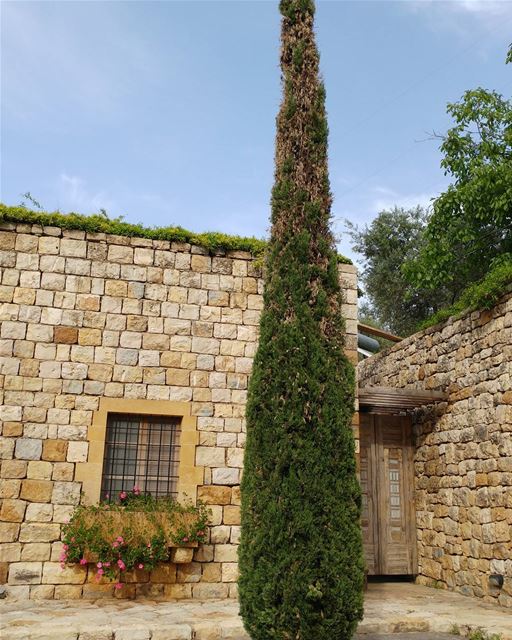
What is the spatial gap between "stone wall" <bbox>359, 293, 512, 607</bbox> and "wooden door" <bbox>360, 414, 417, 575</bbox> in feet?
0.57

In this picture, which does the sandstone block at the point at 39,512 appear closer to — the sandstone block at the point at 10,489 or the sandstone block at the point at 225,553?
the sandstone block at the point at 10,489

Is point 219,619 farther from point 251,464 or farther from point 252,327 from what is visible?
point 252,327

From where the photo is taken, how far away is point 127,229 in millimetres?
7422

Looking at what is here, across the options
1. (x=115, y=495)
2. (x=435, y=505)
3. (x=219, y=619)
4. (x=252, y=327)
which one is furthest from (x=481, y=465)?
(x=115, y=495)

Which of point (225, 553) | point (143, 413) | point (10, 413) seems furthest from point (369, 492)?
point (10, 413)

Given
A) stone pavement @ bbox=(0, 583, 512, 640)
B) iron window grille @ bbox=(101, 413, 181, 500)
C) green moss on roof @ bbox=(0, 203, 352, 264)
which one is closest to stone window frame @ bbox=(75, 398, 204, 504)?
iron window grille @ bbox=(101, 413, 181, 500)

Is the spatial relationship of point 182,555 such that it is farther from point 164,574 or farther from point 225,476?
point 225,476

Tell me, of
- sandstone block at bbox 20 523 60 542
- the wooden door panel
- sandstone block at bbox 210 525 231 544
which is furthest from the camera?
the wooden door panel

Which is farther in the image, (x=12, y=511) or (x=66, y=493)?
(x=66, y=493)

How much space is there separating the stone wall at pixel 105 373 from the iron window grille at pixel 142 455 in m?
0.19

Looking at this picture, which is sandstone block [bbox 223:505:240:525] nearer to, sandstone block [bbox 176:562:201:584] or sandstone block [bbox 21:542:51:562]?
sandstone block [bbox 176:562:201:584]

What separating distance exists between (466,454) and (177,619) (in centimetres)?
414

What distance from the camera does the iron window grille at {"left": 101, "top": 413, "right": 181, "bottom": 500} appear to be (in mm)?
6953

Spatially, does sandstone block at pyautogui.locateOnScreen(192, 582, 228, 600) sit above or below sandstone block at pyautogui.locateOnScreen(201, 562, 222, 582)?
below
